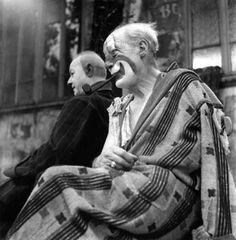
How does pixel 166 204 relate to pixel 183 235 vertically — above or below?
above

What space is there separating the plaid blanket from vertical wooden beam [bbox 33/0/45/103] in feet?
18.0

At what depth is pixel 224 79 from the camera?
15.5 ft

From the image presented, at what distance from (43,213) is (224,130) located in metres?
0.79

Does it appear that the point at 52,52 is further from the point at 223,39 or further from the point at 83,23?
the point at 223,39

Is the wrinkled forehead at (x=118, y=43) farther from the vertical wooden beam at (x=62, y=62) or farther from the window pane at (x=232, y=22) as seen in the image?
the vertical wooden beam at (x=62, y=62)

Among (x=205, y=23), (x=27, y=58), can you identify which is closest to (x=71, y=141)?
(x=205, y=23)

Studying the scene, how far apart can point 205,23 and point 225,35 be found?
0.37m

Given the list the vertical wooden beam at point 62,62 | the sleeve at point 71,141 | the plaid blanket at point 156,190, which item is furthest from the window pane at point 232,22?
the plaid blanket at point 156,190

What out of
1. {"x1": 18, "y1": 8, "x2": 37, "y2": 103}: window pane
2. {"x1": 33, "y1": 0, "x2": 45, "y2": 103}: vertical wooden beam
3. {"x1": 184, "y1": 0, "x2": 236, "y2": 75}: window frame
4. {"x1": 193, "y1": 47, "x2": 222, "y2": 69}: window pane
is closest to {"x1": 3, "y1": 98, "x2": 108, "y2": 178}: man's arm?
{"x1": 184, "y1": 0, "x2": 236, "y2": 75}: window frame

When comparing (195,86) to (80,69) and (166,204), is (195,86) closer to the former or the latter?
(166,204)

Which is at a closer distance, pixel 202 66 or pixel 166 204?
pixel 166 204

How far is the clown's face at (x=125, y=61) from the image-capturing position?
175 cm

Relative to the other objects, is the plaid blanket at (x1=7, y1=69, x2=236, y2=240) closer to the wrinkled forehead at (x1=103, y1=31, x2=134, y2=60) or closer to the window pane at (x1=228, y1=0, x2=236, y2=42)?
the wrinkled forehead at (x1=103, y1=31, x2=134, y2=60)

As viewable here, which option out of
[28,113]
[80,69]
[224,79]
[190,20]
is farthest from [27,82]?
[80,69]
